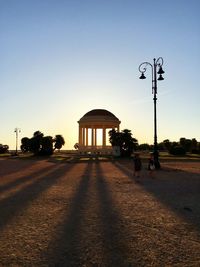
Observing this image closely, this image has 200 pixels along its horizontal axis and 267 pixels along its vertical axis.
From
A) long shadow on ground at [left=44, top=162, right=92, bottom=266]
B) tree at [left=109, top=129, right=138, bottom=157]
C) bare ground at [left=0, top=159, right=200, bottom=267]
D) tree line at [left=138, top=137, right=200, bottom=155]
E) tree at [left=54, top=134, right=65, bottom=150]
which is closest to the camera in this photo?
long shadow on ground at [left=44, top=162, right=92, bottom=266]

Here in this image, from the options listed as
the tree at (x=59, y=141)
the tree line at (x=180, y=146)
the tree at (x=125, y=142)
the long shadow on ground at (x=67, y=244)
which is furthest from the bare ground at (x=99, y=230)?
the tree at (x=59, y=141)

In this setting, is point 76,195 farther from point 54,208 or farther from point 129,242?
point 129,242

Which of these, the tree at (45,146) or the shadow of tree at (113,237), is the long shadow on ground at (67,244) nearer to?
the shadow of tree at (113,237)

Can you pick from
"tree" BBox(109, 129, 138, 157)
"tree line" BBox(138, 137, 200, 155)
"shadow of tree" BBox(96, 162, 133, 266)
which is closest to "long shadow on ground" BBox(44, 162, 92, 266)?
"shadow of tree" BBox(96, 162, 133, 266)

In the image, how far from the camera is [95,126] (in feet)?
285

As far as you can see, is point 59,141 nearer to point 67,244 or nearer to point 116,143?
point 116,143

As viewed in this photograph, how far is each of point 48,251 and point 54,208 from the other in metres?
5.23

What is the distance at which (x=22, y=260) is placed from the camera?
21.7 feet

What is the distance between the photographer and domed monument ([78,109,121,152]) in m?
83.4

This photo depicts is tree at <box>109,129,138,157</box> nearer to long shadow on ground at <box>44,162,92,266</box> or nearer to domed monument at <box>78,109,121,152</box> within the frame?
domed monument at <box>78,109,121,152</box>

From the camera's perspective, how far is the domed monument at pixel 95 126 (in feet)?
274

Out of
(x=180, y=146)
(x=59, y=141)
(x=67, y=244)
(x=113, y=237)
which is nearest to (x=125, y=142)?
(x=180, y=146)

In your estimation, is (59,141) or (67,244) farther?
(59,141)

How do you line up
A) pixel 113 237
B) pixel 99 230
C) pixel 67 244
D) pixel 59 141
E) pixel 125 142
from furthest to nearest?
1. pixel 59 141
2. pixel 125 142
3. pixel 99 230
4. pixel 113 237
5. pixel 67 244
